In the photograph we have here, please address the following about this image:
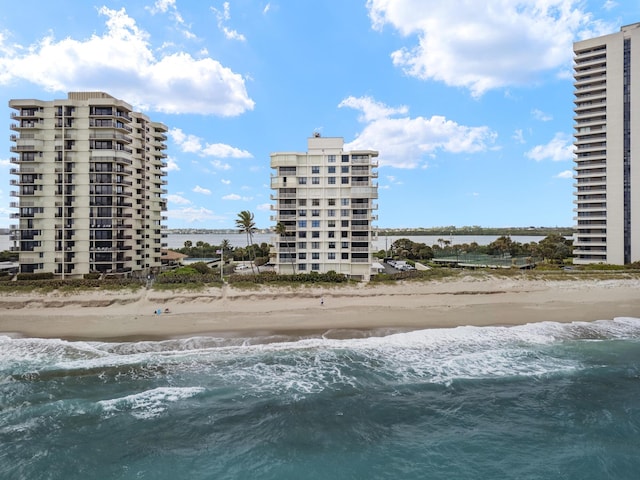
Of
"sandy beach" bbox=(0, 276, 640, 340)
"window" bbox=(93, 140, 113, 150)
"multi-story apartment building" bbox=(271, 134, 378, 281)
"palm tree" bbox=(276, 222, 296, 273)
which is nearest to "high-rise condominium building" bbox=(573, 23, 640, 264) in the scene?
"sandy beach" bbox=(0, 276, 640, 340)

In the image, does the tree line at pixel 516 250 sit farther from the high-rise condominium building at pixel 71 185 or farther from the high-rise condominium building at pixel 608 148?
the high-rise condominium building at pixel 71 185

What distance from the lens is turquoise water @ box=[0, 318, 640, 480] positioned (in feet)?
53.3

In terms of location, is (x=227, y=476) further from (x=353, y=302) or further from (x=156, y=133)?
(x=156, y=133)

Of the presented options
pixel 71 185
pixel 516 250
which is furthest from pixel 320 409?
pixel 516 250

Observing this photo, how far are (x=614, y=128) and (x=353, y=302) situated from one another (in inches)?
2880

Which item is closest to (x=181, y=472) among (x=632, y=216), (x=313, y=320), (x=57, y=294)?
(x=313, y=320)

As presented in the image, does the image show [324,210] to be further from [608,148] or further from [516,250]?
[608,148]

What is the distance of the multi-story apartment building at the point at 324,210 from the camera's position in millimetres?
58531

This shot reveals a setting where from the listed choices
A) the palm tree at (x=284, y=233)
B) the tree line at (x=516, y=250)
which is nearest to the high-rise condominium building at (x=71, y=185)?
the palm tree at (x=284, y=233)

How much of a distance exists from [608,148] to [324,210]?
64.2 meters

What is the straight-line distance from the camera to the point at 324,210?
5919 cm

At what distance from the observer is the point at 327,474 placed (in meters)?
15.5

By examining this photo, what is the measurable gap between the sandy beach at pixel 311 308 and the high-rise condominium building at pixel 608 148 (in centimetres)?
3474

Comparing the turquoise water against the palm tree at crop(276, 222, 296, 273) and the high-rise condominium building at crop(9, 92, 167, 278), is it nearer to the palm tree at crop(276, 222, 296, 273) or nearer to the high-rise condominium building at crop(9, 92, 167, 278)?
the palm tree at crop(276, 222, 296, 273)
